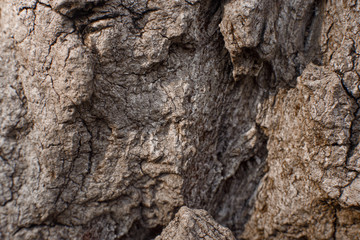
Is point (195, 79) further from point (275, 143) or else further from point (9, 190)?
point (9, 190)

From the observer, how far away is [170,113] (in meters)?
1.86

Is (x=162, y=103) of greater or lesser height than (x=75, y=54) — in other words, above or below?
below

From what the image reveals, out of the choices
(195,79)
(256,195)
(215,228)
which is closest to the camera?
(215,228)

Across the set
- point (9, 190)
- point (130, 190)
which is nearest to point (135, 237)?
point (130, 190)

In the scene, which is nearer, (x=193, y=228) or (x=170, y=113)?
(x=193, y=228)

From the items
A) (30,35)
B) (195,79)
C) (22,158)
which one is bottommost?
(22,158)

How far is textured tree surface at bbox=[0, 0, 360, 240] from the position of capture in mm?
1724

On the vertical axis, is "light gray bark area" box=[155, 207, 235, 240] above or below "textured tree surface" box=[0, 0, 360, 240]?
below

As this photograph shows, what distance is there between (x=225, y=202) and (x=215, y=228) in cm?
46

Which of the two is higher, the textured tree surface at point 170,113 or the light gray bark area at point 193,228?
the textured tree surface at point 170,113

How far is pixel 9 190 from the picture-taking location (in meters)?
1.85

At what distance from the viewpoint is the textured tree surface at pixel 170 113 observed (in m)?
1.72

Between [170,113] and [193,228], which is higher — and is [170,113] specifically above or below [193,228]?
above

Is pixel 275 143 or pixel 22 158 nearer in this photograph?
pixel 22 158
